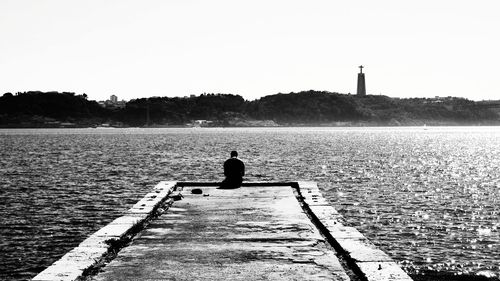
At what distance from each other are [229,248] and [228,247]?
0.37 ft

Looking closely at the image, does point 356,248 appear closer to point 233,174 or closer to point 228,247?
point 228,247

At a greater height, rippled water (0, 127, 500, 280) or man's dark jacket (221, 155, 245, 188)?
man's dark jacket (221, 155, 245, 188)

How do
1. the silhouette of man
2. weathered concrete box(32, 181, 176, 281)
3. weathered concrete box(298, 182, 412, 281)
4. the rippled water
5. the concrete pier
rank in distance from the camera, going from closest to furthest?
weathered concrete box(32, 181, 176, 281) → weathered concrete box(298, 182, 412, 281) → the concrete pier → the rippled water → the silhouette of man

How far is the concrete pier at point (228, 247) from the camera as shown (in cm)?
1080

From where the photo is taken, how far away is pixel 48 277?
33.6 ft

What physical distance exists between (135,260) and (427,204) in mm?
22662

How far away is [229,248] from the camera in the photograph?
42.6 ft

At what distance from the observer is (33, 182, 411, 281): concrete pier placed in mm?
10805

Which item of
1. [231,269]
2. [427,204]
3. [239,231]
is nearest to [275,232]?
[239,231]

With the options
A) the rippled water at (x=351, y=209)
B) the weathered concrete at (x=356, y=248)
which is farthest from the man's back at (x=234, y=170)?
the weathered concrete at (x=356, y=248)

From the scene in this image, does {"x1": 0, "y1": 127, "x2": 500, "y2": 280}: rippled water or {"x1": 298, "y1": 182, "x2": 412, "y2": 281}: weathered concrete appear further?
{"x1": 0, "y1": 127, "x2": 500, "y2": 280}: rippled water

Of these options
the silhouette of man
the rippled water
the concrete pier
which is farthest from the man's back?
the concrete pier

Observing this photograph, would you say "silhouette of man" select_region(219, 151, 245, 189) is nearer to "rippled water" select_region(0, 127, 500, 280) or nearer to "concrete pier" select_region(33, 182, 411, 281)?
"rippled water" select_region(0, 127, 500, 280)

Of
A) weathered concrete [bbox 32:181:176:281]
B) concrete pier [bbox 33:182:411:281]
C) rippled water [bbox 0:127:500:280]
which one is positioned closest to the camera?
weathered concrete [bbox 32:181:176:281]
